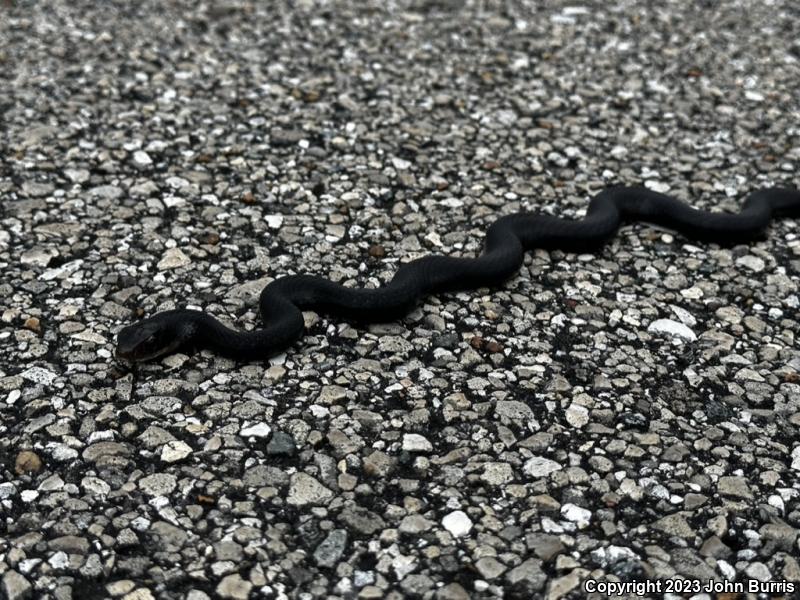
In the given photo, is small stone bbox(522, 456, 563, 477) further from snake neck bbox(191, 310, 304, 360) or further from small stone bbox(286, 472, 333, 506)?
snake neck bbox(191, 310, 304, 360)

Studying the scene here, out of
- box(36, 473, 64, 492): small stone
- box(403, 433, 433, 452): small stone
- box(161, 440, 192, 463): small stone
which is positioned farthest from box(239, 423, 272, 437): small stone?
box(36, 473, 64, 492): small stone

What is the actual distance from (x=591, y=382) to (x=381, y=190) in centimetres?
267

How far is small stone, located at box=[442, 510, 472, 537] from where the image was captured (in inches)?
176

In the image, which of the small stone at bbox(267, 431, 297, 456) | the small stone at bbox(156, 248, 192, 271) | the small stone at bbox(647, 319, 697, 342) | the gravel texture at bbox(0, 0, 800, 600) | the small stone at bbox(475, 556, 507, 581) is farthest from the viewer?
the small stone at bbox(156, 248, 192, 271)

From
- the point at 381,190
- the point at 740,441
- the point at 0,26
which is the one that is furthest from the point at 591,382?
the point at 0,26

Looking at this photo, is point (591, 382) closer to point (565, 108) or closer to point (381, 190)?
point (381, 190)

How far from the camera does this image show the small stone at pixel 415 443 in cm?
496

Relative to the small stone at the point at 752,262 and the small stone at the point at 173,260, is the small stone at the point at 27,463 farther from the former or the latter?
the small stone at the point at 752,262

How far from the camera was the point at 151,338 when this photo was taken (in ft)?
17.7

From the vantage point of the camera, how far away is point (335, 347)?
5.76 meters

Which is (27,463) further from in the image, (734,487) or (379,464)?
(734,487)

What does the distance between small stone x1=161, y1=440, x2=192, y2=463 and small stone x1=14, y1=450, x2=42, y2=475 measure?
1.94 ft

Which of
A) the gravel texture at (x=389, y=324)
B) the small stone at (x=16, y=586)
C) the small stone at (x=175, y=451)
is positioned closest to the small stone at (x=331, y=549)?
the gravel texture at (x=389, y=324)

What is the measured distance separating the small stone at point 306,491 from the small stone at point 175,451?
57 centimetres
